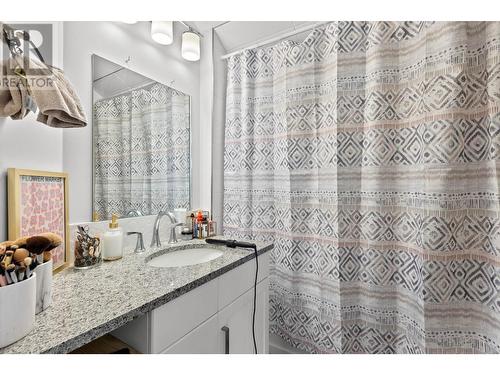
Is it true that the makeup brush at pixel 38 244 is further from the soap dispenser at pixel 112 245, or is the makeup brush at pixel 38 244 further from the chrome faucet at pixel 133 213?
the chrome faucet at pixel 133 213

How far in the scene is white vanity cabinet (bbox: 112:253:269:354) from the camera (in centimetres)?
69

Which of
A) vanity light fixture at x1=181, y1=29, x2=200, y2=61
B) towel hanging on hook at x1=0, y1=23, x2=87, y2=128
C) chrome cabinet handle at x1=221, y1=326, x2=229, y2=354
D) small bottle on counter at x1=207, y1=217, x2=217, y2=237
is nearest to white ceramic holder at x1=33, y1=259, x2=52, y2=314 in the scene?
towel hanging on hook at x1=0, y1=23, x2=87, y2=128

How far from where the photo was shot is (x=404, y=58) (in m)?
1.13

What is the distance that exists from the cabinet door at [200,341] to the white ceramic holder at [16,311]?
0.36 metres

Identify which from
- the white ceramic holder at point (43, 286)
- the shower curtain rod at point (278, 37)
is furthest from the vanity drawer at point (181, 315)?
the shower curtain rod at point (278, 37)

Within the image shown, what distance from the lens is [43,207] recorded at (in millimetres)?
844

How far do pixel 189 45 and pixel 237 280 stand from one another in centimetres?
141

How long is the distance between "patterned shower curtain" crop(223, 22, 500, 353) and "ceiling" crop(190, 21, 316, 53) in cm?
10

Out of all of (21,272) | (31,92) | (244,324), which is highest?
(31,92)

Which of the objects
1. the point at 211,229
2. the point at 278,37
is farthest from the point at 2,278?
the point at 278,37

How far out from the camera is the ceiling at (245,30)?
1.46 meters

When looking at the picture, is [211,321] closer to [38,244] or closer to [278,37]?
[38,244]

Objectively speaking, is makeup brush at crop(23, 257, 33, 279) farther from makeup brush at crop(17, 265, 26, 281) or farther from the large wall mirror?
the large wall mirror
